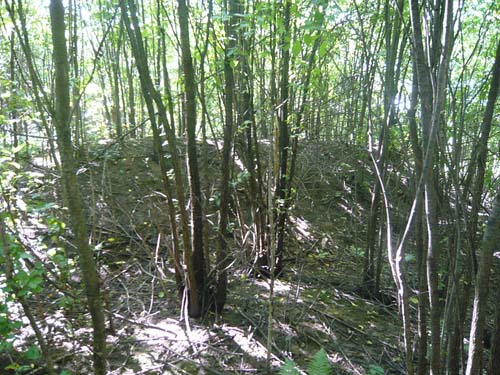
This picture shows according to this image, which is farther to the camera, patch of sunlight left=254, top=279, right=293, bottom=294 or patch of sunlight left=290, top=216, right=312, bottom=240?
patch of sunlight left=290, top=216, right=312, bottom=240

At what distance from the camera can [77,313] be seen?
305 centimetres

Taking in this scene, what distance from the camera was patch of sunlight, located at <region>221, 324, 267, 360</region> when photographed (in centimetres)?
280

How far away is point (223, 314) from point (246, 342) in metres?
0.40

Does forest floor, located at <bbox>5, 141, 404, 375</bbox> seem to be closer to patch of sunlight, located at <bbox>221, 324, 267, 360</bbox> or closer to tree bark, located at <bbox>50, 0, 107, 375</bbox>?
patch of sunlight, located at <bbox>221, 324, 267, 360</bbox>

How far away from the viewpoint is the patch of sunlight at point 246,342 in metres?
2.80

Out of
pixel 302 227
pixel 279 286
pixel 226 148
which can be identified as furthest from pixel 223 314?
pixel 302 227

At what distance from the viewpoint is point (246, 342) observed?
2.91 metres

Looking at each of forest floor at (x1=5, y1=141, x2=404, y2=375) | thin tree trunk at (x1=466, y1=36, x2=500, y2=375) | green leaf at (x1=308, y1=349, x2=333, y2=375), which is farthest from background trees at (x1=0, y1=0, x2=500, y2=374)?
green leaf at (x1=308, y1=349, x2=333, y2=375)

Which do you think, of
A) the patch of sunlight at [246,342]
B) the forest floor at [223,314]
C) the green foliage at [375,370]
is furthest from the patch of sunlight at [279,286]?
the green foliage at [375,370]

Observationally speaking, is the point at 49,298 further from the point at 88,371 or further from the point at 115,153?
the point at 115,153

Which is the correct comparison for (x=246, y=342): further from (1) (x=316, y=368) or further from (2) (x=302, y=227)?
(2) (x=302, y=227)

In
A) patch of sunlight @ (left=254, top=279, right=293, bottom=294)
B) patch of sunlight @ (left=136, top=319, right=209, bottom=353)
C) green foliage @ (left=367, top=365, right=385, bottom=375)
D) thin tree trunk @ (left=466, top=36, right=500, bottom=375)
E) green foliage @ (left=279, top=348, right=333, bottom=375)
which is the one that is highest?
thin tree trunk @ (left=466, top=36, right=500, bottom=375)

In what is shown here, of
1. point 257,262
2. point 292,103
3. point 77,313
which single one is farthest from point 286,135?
point 77,313

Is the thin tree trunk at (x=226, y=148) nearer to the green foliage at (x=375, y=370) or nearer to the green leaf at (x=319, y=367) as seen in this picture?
the green leaf at (x=319, y=367)
